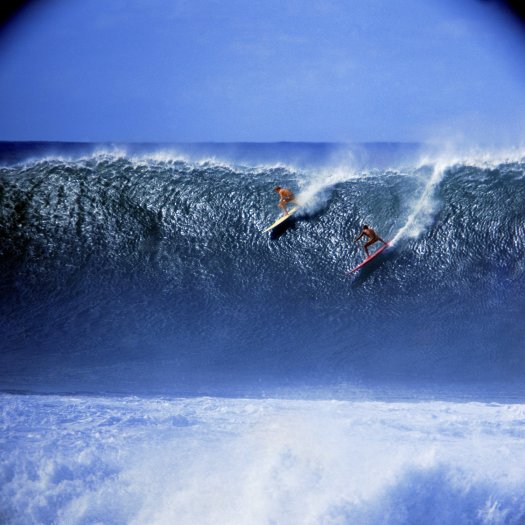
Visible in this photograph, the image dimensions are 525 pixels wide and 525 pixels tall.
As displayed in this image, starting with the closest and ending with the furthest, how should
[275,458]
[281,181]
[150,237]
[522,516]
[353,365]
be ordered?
[522,516]
[275,458]
[353,365]
[150,237]
[281,181]

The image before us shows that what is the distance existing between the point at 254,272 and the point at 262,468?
2.82 m

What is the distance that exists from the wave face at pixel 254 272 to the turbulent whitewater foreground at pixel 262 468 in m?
0.89

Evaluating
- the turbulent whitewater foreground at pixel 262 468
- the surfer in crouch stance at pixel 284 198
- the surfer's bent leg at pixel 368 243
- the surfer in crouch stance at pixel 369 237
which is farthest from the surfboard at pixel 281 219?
the turbulent whitewater foreground at pixel 262 468

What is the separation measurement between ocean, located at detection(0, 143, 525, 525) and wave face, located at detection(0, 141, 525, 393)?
0.07 feet

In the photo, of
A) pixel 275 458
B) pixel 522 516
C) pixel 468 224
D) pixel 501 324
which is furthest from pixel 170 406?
pixel 468 224

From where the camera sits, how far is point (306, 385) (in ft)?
15.8

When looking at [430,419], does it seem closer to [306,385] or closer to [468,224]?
[306,385]

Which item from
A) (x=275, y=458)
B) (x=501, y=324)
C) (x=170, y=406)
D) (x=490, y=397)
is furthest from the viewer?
(x=501, y=324)

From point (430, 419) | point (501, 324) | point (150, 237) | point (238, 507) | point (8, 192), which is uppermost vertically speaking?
point (8, 192)

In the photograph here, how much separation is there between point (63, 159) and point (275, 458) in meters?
4.88

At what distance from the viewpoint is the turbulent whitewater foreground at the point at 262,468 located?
3205 millimetres

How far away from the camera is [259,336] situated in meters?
5.47

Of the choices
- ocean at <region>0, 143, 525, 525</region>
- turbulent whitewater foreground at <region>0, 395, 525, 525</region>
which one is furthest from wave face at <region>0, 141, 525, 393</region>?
turbulent whitewater foreground at <region>0, 395, 525, 525</region>

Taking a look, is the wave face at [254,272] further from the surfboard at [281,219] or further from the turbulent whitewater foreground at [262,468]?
the turbulent whitewater foreground at [262,468]
